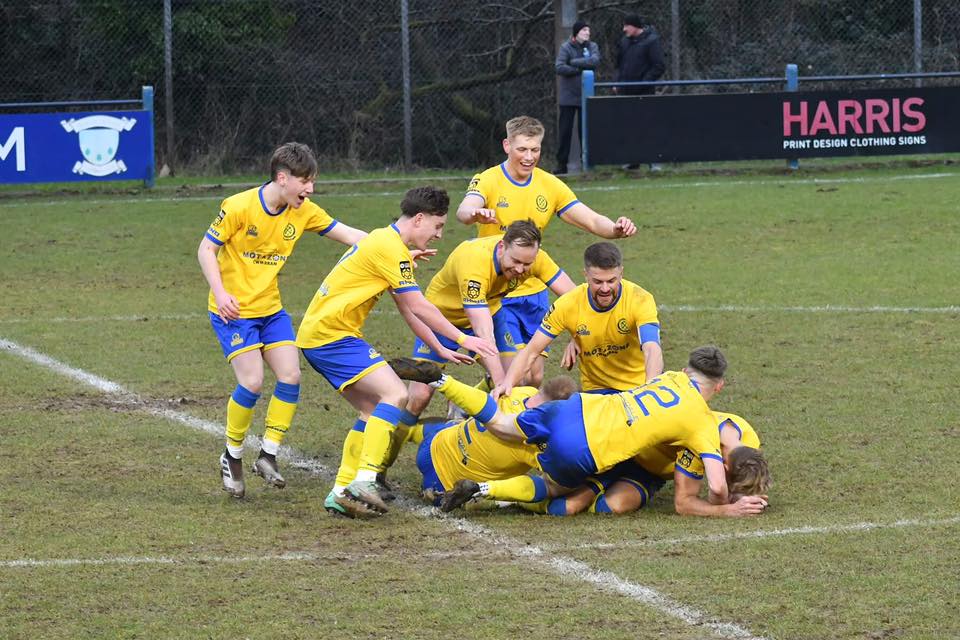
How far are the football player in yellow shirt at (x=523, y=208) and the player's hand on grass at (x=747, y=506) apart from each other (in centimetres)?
192

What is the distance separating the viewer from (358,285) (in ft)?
25.2

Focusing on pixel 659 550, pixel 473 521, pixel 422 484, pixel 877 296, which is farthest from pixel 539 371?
pixel 877 296

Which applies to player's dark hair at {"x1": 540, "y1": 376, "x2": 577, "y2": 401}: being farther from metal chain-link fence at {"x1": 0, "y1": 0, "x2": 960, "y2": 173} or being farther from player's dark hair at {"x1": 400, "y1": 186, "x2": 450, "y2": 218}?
metal chain-link fence at {"x1": 0, "y1": 0, "x2": 960, "y2": 173}

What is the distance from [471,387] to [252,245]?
1.53 m

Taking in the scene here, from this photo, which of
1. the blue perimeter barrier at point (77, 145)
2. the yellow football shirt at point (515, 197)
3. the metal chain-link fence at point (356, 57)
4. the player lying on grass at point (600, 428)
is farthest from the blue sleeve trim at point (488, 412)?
the metal chain-link fence at point (356, 57)

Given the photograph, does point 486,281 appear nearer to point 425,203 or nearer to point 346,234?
point 346,234

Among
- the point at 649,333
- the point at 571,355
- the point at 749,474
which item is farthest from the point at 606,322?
the point at 749,474

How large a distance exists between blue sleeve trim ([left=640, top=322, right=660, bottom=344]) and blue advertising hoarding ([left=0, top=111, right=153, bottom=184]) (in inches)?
547

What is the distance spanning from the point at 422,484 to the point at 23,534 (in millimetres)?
2129

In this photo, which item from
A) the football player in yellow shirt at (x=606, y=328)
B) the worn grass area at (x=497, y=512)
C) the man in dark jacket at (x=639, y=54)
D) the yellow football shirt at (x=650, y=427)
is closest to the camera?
the worn grass area at (x=497, y=512)

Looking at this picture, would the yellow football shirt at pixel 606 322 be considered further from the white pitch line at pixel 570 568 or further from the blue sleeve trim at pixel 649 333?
the white pitch line at pixel 570 568

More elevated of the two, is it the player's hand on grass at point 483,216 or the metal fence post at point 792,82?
the metal fence post at point 792,82

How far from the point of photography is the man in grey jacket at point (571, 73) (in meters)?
A: 20.7

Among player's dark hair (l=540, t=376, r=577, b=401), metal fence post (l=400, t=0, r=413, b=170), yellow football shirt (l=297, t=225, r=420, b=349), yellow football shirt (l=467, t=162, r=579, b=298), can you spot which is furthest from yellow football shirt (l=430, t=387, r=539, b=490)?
metal fence post (l=400, t=0, r=413, b=170)
